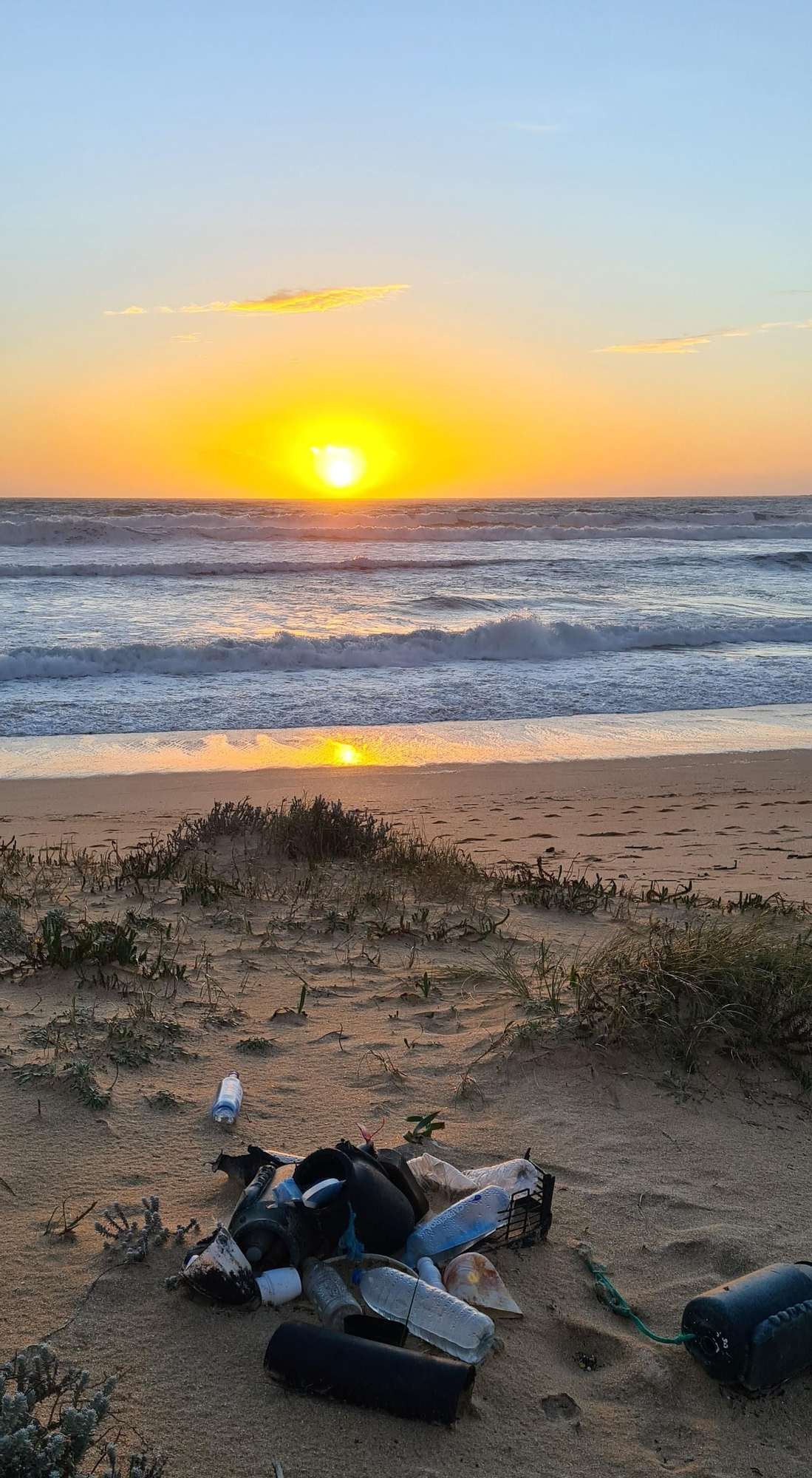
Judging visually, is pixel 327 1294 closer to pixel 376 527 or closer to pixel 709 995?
pixel 709 995

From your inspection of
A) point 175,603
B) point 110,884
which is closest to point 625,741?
point 110,884

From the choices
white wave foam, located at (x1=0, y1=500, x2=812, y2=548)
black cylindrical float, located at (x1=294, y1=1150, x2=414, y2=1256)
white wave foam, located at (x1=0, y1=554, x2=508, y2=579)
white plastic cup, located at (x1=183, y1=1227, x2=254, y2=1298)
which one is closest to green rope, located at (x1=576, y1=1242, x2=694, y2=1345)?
black cylindrical float, located at (x1=294, y1=1150, x2=414, y2=1256)

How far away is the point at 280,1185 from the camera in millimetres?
2473

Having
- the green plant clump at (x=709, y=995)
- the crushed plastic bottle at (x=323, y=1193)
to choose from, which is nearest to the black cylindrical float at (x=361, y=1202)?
the crushed plastic bottle at (x=323, y=1193)

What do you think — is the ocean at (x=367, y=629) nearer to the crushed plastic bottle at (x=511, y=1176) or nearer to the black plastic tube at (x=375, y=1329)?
the crushed plastic bottle at (x=511, y=1176)

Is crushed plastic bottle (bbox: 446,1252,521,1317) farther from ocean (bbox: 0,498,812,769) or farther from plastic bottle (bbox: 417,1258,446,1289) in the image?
ocean (bbox: 0,498,812,769)

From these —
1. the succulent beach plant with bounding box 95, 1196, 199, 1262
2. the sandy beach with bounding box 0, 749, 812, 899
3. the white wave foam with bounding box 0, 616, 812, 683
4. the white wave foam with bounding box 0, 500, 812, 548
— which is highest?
the white wave foam with bounding box 0, 500, 812, 548

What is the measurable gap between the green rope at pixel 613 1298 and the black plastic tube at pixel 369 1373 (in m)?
0.47

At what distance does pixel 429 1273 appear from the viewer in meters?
2.36

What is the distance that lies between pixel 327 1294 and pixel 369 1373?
10.3 inches

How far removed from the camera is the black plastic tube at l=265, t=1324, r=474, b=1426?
2.03m

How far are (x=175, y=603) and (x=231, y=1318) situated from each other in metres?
21.5

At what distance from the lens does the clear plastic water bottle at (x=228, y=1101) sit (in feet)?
9.83

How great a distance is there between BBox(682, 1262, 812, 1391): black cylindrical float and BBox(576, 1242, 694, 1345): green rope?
4 centimetres
